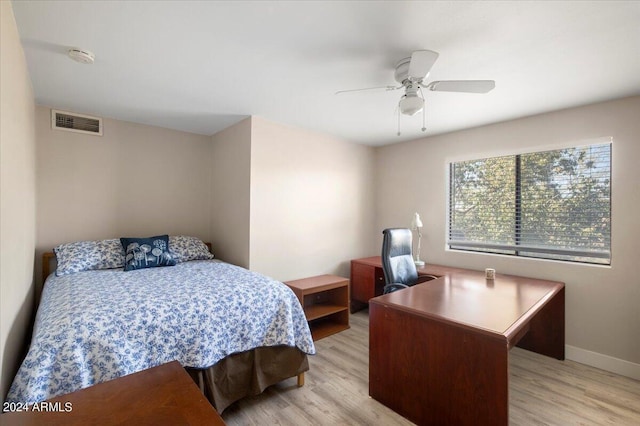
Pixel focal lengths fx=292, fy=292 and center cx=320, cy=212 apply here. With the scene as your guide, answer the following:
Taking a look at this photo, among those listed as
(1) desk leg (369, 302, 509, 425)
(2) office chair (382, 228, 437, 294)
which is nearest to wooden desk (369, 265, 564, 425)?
(1) desk leg (369, 302, 509, 425)

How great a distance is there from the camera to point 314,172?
363 cm

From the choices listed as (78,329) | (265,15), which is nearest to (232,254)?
(78,329)

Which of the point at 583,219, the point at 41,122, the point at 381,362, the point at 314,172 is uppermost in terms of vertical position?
the point at 41,122

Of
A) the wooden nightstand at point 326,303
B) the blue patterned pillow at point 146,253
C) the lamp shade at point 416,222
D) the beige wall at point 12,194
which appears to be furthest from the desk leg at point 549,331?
the beige wall at point 12,194

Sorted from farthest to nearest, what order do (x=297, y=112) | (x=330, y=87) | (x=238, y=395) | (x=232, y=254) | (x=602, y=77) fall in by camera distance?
1. (x=232, y=254)
2. (x=297, y=112)
3. (x=330, y=87)
4. (x=602, y=77)
5. (x=238, y=395)

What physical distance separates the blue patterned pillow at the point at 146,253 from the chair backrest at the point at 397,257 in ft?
6.83

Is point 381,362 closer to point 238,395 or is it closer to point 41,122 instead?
point 238,395

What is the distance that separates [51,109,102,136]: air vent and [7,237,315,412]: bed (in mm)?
1203

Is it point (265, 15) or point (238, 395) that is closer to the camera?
point (265, 15)

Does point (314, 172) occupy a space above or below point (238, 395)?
above

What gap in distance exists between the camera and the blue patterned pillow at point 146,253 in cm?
270

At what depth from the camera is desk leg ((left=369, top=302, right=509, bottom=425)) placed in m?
1.50

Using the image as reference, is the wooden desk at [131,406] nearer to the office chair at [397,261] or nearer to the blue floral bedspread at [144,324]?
the blue floral bedspread at [144,324]

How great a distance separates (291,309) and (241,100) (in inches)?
73.1
